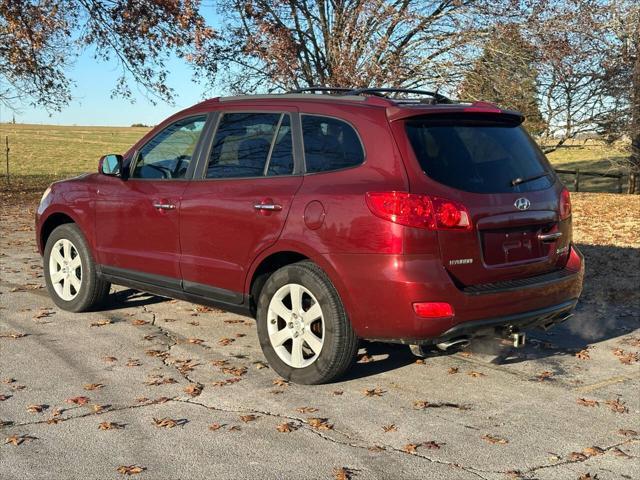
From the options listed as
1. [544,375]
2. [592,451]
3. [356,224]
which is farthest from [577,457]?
[356,224]

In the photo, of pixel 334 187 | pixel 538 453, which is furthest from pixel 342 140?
pixel 538 453

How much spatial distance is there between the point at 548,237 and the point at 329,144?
156 cm

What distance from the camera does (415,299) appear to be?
4.22 meters

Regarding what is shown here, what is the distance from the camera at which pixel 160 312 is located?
6762 mm

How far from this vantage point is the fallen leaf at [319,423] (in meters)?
4.09

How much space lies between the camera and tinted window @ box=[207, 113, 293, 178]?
501 centimetres

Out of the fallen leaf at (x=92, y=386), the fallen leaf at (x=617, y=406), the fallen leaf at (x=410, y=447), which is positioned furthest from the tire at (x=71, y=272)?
the fallen leaf at (x=617, y=406)

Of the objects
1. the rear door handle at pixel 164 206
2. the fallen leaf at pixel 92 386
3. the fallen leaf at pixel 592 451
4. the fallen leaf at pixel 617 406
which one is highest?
the rear door handle at pixel 164 206

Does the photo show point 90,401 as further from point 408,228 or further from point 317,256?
point 408,228

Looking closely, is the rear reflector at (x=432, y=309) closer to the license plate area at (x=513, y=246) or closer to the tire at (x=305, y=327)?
the license plate area at (x=513, y=246)

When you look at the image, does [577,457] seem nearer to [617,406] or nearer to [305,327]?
[617,406]

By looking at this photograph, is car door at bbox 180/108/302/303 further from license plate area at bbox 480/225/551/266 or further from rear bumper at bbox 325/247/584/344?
license plate area at bbox 480/225/551/266

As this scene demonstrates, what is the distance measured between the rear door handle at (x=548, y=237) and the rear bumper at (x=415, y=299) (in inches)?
11.9

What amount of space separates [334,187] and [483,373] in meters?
1.78
